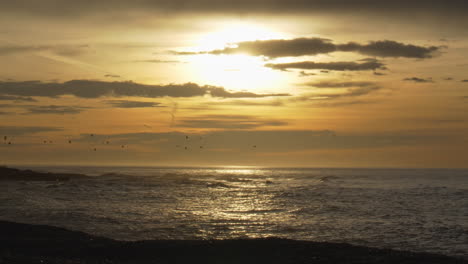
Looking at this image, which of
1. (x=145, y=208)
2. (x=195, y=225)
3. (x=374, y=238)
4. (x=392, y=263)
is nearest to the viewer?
(x=392, y=263)

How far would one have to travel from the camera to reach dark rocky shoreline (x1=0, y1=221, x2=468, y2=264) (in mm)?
20156

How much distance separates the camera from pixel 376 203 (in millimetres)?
46906

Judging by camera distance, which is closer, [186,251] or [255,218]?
[186,251]

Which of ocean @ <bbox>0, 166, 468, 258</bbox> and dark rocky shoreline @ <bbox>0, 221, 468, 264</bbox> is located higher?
dark rocky shoreline @ <bbox>0, 221, 468, 264</bbox>

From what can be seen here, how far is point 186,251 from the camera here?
21.6m

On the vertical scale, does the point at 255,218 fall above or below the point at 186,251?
below

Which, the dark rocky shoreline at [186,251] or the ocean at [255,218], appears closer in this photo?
the dark rocky shoreline at [186,251]

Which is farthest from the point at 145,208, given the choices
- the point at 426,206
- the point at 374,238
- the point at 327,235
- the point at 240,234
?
the point at 426,206

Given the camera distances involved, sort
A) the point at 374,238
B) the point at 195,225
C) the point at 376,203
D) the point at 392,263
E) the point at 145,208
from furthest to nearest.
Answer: the point at 376,203, the point at 145,208, the point at 195,225, the point at 374,238, the point at 392,263

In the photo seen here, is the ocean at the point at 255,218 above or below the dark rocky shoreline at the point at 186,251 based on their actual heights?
below

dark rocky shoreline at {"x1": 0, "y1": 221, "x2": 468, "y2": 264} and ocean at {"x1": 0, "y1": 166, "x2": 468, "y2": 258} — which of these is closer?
dark rocky shoreline at {"x1": 0, "y1": 221, "x2": 468, "y2": 264}

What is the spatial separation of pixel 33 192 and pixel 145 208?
1583cm

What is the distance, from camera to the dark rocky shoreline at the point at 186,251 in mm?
20156

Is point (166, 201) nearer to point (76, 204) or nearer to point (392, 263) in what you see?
point (76, 204)
